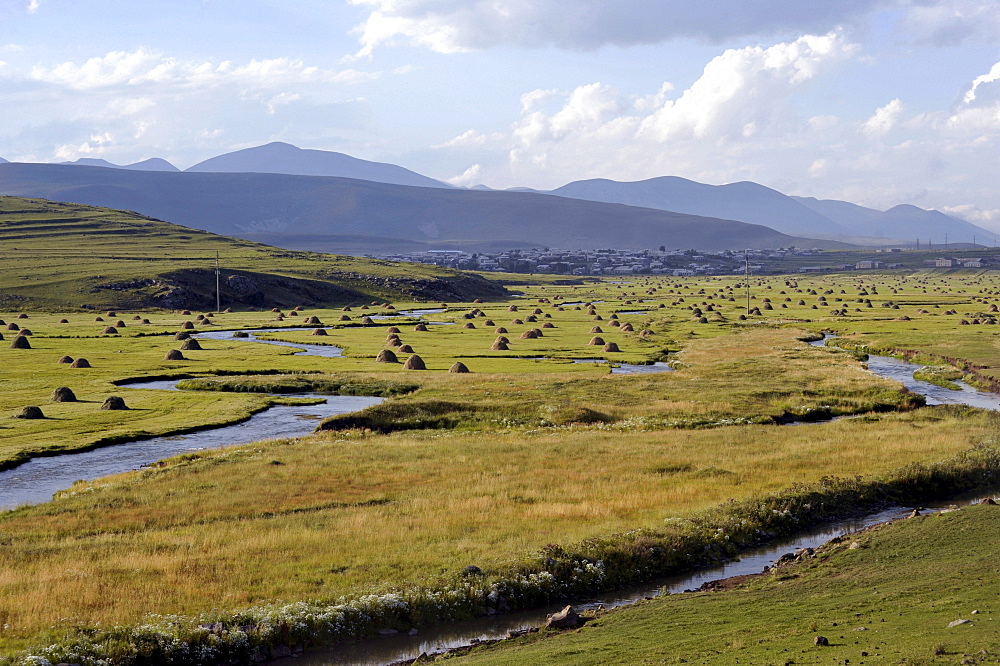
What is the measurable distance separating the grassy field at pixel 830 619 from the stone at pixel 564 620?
50 centimetres

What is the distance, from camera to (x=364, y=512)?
108 feet

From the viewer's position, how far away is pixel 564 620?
23250 millimetres

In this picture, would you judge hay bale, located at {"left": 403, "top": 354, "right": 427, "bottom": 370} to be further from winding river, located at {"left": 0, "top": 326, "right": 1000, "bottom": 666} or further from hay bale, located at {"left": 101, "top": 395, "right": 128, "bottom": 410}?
hay bale, located at {"left": 101, "top": 395, "right": 128, "bottom": 410}

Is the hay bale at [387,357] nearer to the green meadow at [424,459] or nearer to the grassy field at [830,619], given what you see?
the green meadow at [424,459]

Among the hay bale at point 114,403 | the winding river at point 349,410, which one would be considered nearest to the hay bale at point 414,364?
the winding river at point 349,410

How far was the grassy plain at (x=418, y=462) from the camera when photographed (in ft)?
85.0

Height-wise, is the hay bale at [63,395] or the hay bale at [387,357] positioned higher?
the hay bale at [387,357]

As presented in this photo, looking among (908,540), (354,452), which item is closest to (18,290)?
(354,452)

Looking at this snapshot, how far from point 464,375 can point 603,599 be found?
Answer: 44450 millimetres

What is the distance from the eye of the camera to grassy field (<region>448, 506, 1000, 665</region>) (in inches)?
700

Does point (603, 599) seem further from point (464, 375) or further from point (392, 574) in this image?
point (464, 375)

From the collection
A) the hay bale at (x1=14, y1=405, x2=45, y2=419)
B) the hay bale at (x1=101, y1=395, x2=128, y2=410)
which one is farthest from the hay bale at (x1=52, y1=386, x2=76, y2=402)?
the hay bale at (x1=14, y1=405, x2=45, y2=419)

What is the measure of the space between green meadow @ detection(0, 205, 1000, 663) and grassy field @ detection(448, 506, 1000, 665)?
549 mm

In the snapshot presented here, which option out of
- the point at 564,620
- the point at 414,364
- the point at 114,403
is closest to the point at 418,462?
the point at 564,620
